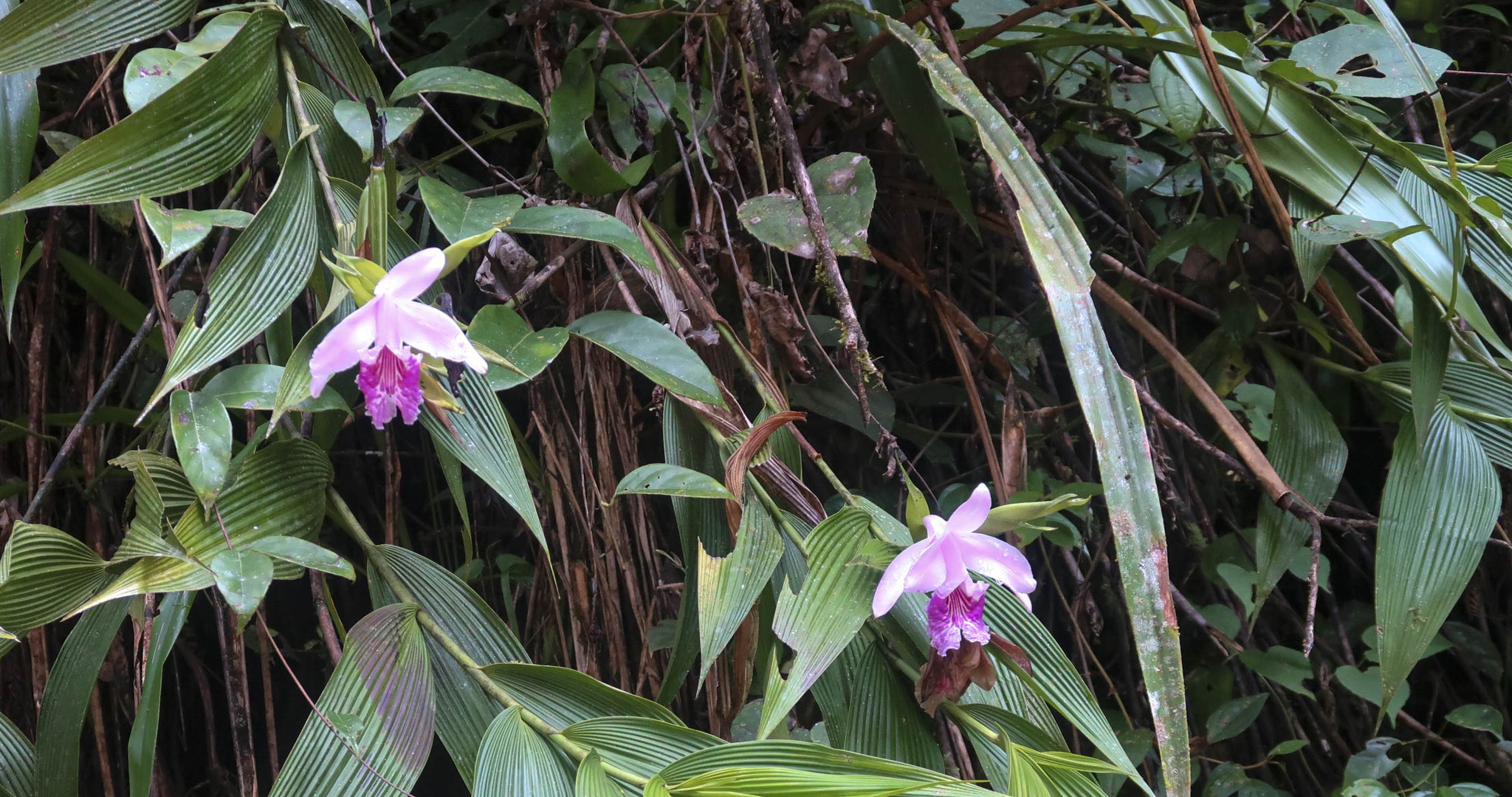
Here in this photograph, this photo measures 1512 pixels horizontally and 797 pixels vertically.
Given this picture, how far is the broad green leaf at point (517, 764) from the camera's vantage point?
0.48 meters

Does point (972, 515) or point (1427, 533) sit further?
point (1427, 533)

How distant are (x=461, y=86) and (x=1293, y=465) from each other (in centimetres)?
82

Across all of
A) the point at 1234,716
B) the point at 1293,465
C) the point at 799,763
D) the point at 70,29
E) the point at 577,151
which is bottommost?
the point at 1234,716

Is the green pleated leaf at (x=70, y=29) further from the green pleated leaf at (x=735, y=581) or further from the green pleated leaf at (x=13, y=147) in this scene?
the green pleated leaf at (x=735, y=581)

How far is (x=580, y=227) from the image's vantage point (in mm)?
613

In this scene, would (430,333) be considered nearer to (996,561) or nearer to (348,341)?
(348,341)

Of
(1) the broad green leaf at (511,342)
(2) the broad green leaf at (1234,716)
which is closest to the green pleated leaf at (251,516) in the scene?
(1) the broad green leaf at (511,342)

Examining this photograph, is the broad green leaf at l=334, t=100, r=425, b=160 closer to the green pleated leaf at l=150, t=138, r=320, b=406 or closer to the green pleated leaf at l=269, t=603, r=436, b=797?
the green pleated leaf at l=150, t=138, r=320, b=406

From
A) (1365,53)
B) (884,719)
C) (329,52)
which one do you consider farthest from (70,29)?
(1365,53)

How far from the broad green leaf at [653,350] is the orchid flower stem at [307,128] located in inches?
6.3

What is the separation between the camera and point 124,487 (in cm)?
97

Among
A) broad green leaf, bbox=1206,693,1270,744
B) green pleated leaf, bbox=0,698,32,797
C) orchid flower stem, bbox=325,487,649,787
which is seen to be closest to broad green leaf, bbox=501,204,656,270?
orchid flower stem, bbox=325,487,649,787

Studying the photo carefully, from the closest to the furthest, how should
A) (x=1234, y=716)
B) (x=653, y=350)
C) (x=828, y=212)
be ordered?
1. (x=653, y=350)
2. (x=828, y=212)
3. (x=1234, y=716)

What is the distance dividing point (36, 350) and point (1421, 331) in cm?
119
